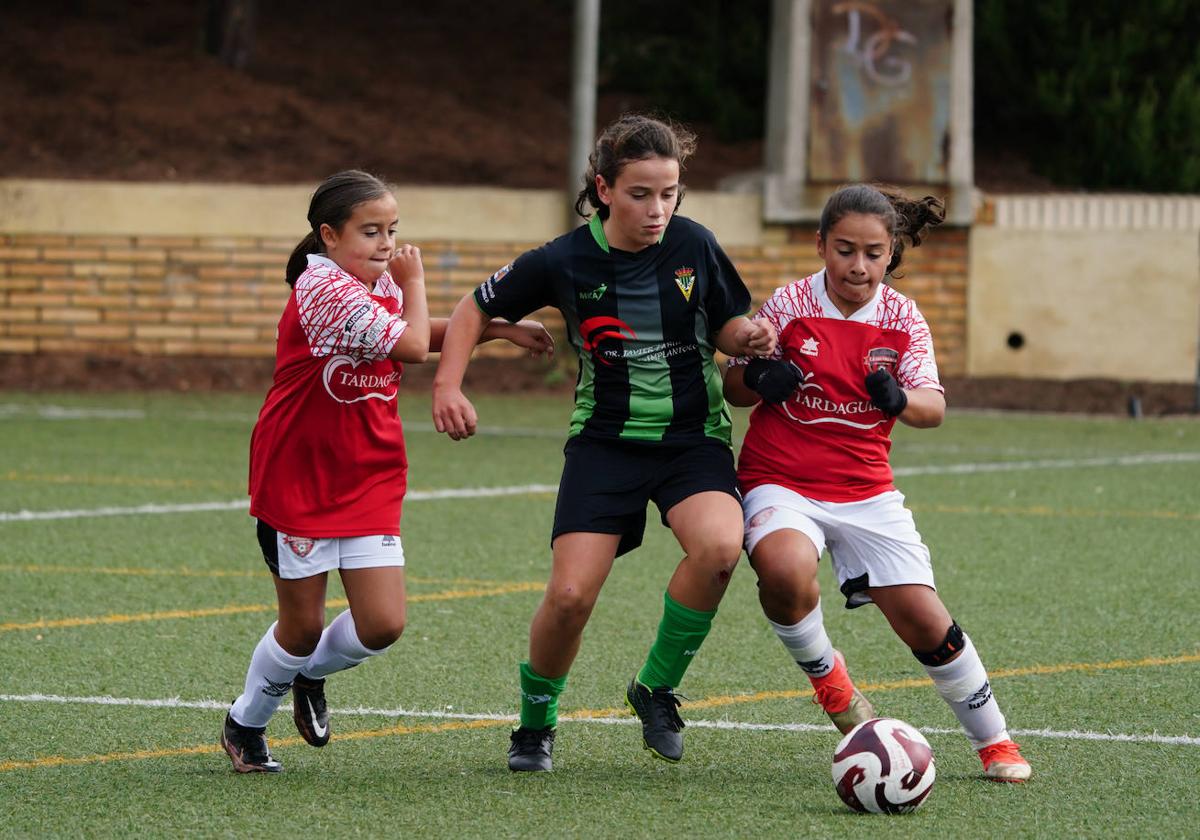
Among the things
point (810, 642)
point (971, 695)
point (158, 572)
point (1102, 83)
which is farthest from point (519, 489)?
point (1102, 83)

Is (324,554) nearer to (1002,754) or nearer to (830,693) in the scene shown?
(830,693)

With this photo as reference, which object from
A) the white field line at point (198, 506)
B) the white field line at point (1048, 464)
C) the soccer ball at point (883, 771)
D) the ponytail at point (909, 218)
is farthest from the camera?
the white field line at point (1048, 464)

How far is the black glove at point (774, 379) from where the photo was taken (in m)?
5.25

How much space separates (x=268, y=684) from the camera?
5.28 m

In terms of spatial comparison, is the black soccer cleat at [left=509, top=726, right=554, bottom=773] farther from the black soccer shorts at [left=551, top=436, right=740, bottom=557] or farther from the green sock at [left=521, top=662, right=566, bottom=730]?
the black soccer shorts at [left=551, top=436, right=740, bottom=557]

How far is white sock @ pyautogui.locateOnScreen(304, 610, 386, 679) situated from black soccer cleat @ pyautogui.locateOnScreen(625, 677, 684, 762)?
741mm

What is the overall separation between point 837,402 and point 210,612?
3307 millimetres

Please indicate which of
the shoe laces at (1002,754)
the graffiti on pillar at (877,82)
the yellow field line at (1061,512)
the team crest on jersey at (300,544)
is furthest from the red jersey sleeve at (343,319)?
the graffiti on pillar at (877,82)

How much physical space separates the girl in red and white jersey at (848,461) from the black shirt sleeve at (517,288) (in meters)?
0.61

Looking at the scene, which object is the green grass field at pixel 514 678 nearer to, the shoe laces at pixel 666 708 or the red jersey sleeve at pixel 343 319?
the shoe laces at pixel 666 708

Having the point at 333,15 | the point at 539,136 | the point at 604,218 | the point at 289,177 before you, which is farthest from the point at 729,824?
the point at 333,15

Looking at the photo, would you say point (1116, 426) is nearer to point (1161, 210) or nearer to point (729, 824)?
point (1161, 210)

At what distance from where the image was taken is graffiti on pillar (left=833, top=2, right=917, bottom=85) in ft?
60.4

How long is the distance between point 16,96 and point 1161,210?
1179cm
